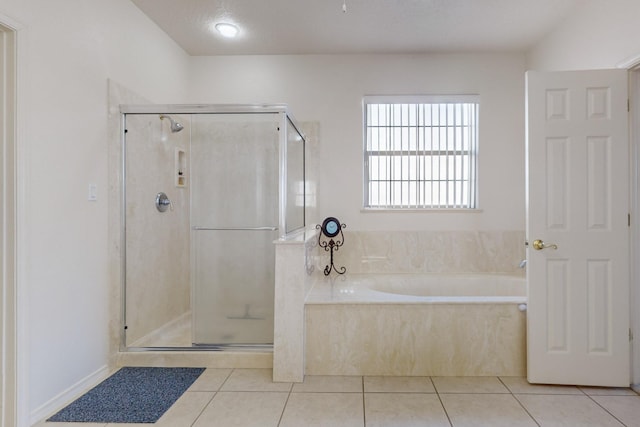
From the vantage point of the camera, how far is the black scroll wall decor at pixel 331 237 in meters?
3.58

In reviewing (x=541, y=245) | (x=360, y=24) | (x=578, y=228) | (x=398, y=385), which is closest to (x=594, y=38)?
(x=578, y=228)

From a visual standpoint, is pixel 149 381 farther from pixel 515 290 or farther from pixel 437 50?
pixel 437 50

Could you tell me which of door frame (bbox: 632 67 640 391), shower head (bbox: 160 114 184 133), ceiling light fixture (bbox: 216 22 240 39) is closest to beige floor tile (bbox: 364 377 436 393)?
door frame (bbox: 632 67 640 391)

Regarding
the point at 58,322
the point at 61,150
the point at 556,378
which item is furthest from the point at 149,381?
the point at 556,378

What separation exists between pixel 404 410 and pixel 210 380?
1.20m

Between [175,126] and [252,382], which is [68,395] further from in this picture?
[175,126]

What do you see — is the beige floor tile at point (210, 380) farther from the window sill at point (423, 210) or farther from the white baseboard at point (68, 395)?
the window sill at point (423, 210)

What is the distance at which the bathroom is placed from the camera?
6.63 feet

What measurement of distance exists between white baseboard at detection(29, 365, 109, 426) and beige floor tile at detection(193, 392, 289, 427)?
2.59 feet

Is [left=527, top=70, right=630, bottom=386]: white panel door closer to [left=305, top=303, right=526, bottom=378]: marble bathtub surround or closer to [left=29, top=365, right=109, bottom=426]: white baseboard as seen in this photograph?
[left=305, top=303, right=526, bottom=378]: marble bathtub surround
